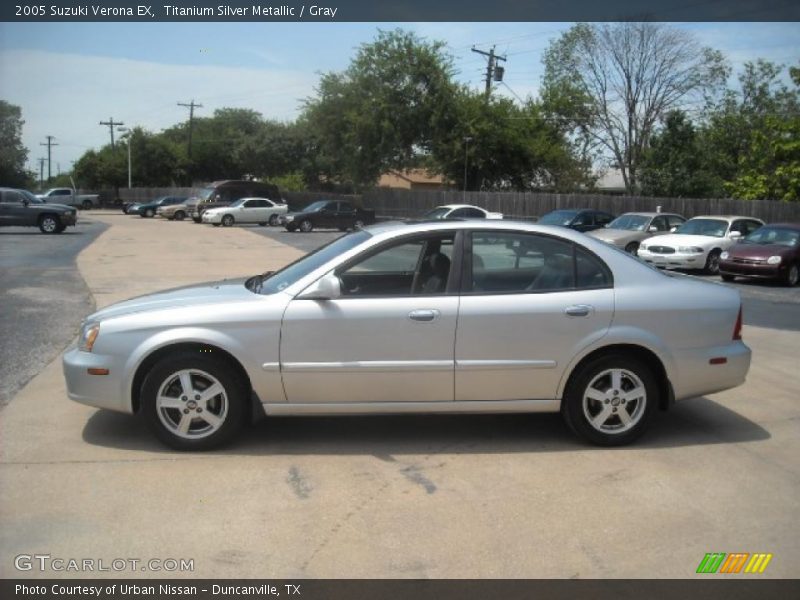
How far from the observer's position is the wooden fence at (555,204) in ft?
96.3

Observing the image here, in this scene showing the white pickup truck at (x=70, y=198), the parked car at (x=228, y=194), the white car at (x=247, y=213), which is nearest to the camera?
the white car at (x=247, y=213)

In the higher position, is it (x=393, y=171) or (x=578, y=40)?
(x=578, y=40)

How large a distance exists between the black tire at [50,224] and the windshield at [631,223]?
68.9ft

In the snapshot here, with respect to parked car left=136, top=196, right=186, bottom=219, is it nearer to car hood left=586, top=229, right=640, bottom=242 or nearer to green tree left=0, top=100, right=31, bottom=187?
green tree left=0, top=100, right=31, bottom=187

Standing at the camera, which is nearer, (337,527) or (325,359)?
(337,527)

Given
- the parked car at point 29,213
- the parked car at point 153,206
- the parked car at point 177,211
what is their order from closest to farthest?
the parked car at point 29,213
the parked car at point 177,211
the parked car at point 153,206

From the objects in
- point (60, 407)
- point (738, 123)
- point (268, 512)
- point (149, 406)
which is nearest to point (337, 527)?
point (268, 512)

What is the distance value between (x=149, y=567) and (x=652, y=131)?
4943 centimetres

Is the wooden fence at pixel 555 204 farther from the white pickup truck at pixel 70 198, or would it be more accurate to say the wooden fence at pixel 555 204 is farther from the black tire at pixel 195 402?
the black tire at pixel 195 402

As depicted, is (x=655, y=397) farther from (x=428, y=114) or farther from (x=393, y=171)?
(x=393, y=171)

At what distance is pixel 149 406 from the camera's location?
17.0ft

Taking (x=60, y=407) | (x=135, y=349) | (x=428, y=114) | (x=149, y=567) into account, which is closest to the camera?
(x=149, y=567)

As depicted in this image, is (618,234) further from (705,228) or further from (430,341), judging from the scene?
(430,341)

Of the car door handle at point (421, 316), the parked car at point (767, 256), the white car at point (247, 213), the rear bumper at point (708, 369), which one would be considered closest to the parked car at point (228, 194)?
the white car at point (247, 213)
